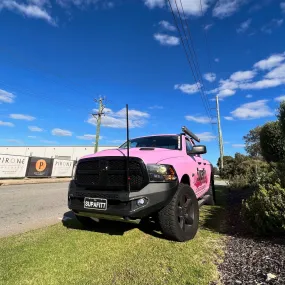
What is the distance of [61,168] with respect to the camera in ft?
81.4

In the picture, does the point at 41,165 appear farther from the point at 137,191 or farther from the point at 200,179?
the point at 137,191

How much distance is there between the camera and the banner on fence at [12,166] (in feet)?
60.8

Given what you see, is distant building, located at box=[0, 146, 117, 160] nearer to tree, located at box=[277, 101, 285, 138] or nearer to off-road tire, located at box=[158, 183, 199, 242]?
tree, located at box=[277, 101, 285, 138]

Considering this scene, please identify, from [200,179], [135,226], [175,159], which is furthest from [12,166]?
[175,159]

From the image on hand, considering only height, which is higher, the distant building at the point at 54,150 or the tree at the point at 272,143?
the distant building at the point at 54,150

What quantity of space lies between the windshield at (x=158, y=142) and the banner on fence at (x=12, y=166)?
15.6 m

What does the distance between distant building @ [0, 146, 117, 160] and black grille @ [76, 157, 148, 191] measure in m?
49.5

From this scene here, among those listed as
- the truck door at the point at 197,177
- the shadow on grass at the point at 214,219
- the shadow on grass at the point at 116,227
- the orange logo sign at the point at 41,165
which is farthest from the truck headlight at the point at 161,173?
the orange logo sign at the point at 41,165

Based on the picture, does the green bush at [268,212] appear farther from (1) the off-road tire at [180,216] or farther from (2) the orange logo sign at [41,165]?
(2) the orange logo sign at [41,165]

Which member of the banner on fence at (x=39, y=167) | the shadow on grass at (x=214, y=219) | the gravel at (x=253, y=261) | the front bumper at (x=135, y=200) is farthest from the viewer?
the banner on fence at (x=39, y=167)

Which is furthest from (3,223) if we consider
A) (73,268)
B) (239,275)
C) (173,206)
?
(239,275)

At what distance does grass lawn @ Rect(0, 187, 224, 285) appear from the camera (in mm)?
2986

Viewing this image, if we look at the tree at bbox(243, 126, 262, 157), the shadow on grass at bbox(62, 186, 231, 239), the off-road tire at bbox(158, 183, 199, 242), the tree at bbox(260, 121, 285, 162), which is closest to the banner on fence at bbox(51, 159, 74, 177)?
the tree at bbox(260, 121, 285, 162)

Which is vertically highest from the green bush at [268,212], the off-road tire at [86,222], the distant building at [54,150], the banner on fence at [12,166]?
the distant building at [54,150]
